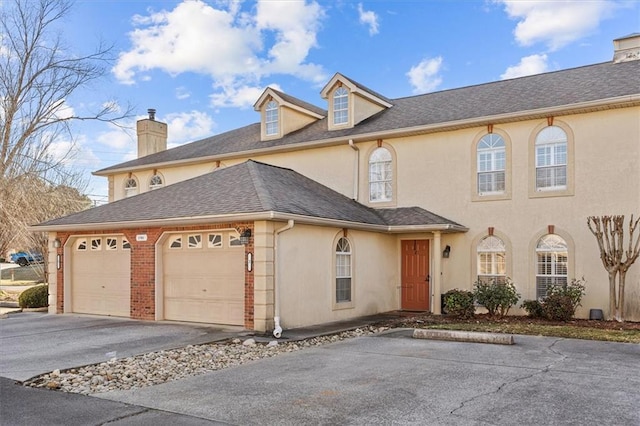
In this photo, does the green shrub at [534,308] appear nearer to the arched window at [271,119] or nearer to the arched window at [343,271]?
the arched window at [343,271]

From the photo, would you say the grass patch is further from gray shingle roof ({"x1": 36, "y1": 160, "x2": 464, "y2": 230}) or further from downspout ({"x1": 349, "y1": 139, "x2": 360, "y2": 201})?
downspout ({"x1": 349, "y1": 139, "x2": 360, "y2": 201})

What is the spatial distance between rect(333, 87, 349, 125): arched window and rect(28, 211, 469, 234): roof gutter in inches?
187

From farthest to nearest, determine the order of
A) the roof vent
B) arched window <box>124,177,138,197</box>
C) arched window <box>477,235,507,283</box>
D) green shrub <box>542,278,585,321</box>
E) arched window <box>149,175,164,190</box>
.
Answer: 1. arched window <box>124,177,138,197</box>
2. arched window <box>149,175,164,190</box>
3. the roof vent
4. arched window <box>477,235,507,283</box>
5. green shrub <box>542,278,585,321</box>

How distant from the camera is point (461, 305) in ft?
47.5

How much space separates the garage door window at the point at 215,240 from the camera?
13.4 meters

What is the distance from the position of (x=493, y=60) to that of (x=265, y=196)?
435 inches

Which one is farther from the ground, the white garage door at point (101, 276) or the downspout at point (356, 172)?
the downspout at point (356, 172)

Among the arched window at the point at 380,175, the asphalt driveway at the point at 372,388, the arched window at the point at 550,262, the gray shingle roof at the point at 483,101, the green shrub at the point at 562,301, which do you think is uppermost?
the gray shingle roof at the point at 483,101

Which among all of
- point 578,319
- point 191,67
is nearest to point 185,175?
point 191,67

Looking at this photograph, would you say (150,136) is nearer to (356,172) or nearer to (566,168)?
(356,172)

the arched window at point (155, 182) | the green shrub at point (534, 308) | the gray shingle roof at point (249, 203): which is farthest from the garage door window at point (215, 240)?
the arched window at point (155, 182)

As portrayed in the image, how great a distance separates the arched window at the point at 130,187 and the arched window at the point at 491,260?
588 inches

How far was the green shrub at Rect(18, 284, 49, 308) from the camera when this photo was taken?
57.2 ft

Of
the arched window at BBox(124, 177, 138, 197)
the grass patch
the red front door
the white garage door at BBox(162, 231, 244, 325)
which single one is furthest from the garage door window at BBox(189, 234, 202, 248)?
the arched window at BBox(124, 177, 138, 197)
